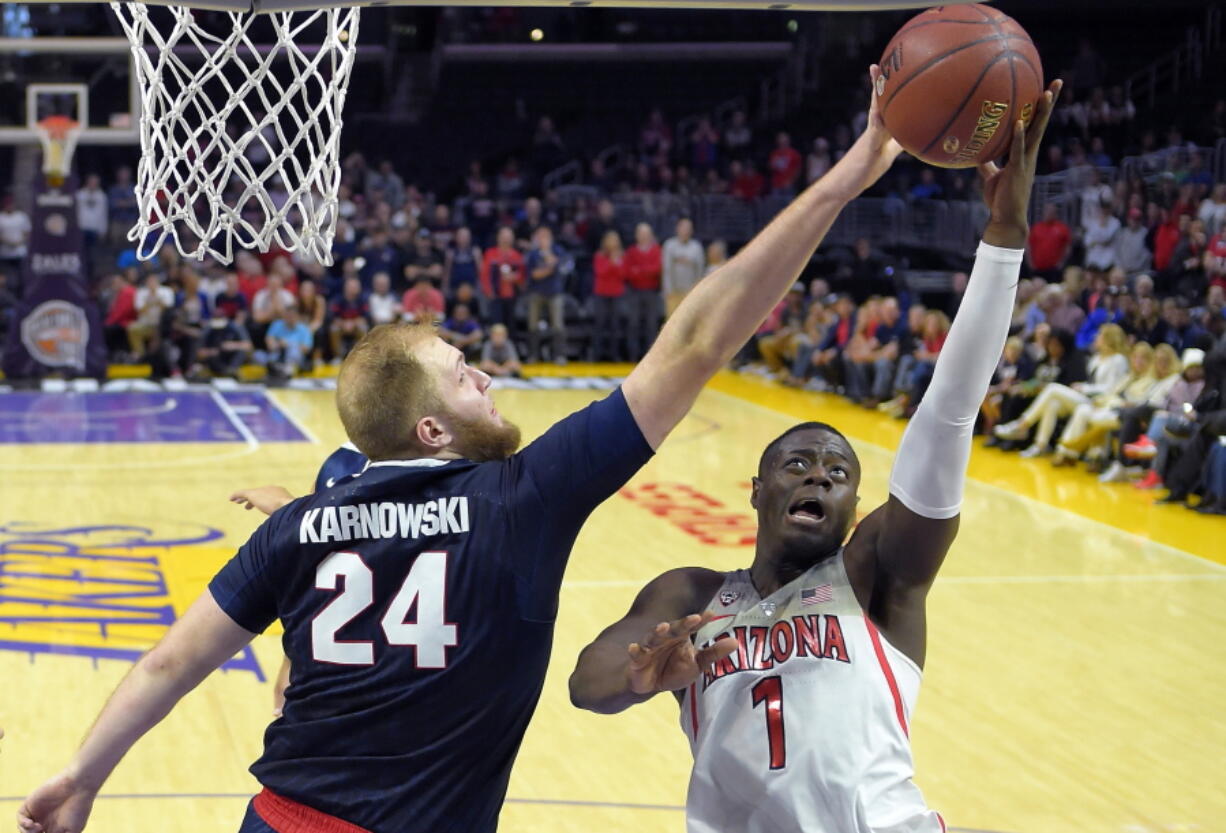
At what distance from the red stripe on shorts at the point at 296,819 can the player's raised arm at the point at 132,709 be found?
0.81 feet

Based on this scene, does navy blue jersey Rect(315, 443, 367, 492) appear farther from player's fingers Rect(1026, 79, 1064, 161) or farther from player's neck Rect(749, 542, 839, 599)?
player's fingers Rect(1026, 79, 1064, 161)

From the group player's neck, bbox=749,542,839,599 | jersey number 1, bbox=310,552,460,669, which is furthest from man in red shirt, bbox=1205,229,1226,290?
jersey number 1, bbox=310,552,460,669

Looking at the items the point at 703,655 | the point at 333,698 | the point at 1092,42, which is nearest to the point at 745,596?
the point at 703,655

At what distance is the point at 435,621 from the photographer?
8.67 ft

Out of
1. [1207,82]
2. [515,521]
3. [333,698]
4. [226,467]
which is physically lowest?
[226,467]

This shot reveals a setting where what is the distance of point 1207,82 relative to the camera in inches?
871

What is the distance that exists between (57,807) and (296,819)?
44cm

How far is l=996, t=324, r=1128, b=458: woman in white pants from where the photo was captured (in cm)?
1325

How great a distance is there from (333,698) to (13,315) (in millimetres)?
16395

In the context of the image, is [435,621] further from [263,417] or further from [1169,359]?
[263,417]

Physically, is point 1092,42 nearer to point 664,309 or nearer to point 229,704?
point 664,309

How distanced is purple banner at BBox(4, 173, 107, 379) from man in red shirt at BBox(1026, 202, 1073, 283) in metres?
10.8

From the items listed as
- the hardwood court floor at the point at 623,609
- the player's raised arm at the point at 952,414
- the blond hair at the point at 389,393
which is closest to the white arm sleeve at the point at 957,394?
the player's raised arm at the point at 952,414

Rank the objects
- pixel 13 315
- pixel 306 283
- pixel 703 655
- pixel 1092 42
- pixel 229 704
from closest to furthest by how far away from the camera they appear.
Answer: pixel 703 655 → pixel 229 704 → pixel 13 315 → pixel 306 283 → pixel 1092 42
